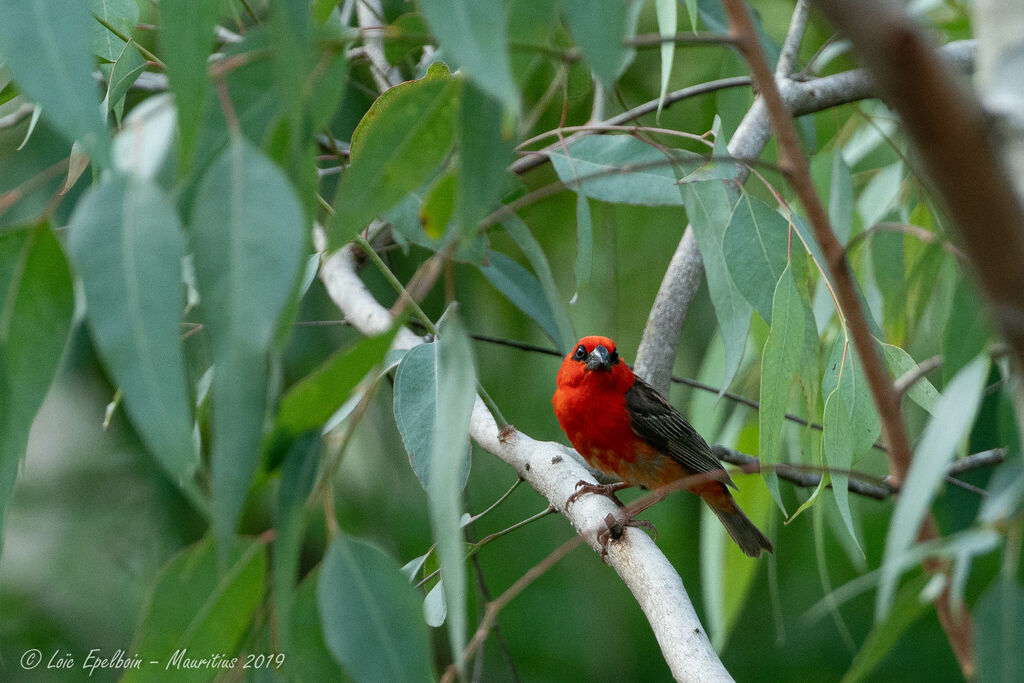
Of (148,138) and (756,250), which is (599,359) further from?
(148,138)

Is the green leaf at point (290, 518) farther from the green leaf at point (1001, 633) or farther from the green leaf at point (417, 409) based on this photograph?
the green leaf at point (1001, 633)

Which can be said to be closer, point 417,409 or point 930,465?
point 930,465

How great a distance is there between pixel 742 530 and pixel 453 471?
97.6 inches

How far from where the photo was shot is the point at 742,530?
10.9ft

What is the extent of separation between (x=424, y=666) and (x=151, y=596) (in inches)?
17.7

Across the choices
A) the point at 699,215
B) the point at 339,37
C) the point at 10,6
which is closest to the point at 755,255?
the point at 699,215

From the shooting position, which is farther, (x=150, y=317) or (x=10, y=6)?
(x=10, y=6)

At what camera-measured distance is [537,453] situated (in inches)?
88.6

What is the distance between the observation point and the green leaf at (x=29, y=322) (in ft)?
4.14

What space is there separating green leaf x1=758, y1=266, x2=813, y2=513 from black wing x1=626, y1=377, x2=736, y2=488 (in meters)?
1.46

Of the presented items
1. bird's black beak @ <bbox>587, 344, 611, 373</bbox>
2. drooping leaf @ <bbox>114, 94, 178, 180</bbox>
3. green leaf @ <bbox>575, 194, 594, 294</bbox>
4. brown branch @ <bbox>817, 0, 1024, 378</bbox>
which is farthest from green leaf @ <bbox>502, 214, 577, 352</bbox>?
bird's black beak @ <bbox>587, 344, 611, 373</bbox>

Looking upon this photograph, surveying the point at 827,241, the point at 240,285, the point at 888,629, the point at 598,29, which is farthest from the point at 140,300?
the point at 888,629

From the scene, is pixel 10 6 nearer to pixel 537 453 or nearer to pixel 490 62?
pixel 490 62

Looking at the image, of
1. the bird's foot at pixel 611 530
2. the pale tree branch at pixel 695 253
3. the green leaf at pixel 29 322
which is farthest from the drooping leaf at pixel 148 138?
the pale tree branch at pixel 695 253
